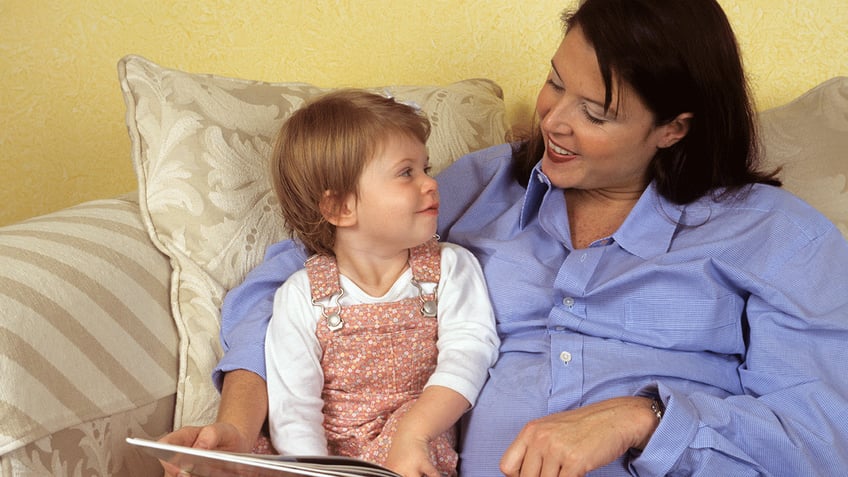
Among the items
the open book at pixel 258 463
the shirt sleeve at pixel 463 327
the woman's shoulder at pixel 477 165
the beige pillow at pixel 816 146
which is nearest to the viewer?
the open book at pixel 258 463

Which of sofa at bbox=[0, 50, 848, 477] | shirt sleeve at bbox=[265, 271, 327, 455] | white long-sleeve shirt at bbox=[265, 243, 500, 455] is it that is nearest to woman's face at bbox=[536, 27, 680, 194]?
white long-sleeve shirt at bbox=[265, 243, 500, 455]

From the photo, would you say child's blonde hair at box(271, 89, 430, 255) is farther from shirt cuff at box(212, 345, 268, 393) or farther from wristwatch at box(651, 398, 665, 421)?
wristwatch at box(651, 398, 665, 421)

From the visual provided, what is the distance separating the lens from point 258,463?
90cm

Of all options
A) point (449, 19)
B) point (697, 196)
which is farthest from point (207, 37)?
point (697, 196)

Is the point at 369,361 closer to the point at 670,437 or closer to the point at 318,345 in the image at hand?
the point at 318,345

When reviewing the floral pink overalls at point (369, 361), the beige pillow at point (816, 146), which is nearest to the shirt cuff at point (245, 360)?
the floral pink overalls at point (369, 361)

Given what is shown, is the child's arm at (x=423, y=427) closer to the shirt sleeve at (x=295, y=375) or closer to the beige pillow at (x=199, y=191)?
the shirt sleeve at (x=295, y=375)

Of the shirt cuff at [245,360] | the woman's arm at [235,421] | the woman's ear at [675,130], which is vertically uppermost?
the woman's ear at [675,130]

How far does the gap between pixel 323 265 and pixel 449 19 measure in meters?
0.95

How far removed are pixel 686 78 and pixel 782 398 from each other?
0.51 m

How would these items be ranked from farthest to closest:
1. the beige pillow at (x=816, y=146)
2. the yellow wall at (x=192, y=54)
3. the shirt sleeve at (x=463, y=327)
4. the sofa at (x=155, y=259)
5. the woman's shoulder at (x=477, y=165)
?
the yellow wall at (x=192, y=54) < the woman's shoulder at (x=477, y=165) < the beige pillow at (x=816, y=146) < the shirt sleeve at (x=463, y=327) < the sofa at (x=155, y=259)

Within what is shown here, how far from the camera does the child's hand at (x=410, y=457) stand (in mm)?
1229

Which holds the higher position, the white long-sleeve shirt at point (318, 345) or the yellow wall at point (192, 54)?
the yellow wall at point (192, 54)

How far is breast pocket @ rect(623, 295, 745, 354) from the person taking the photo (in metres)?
1.33
